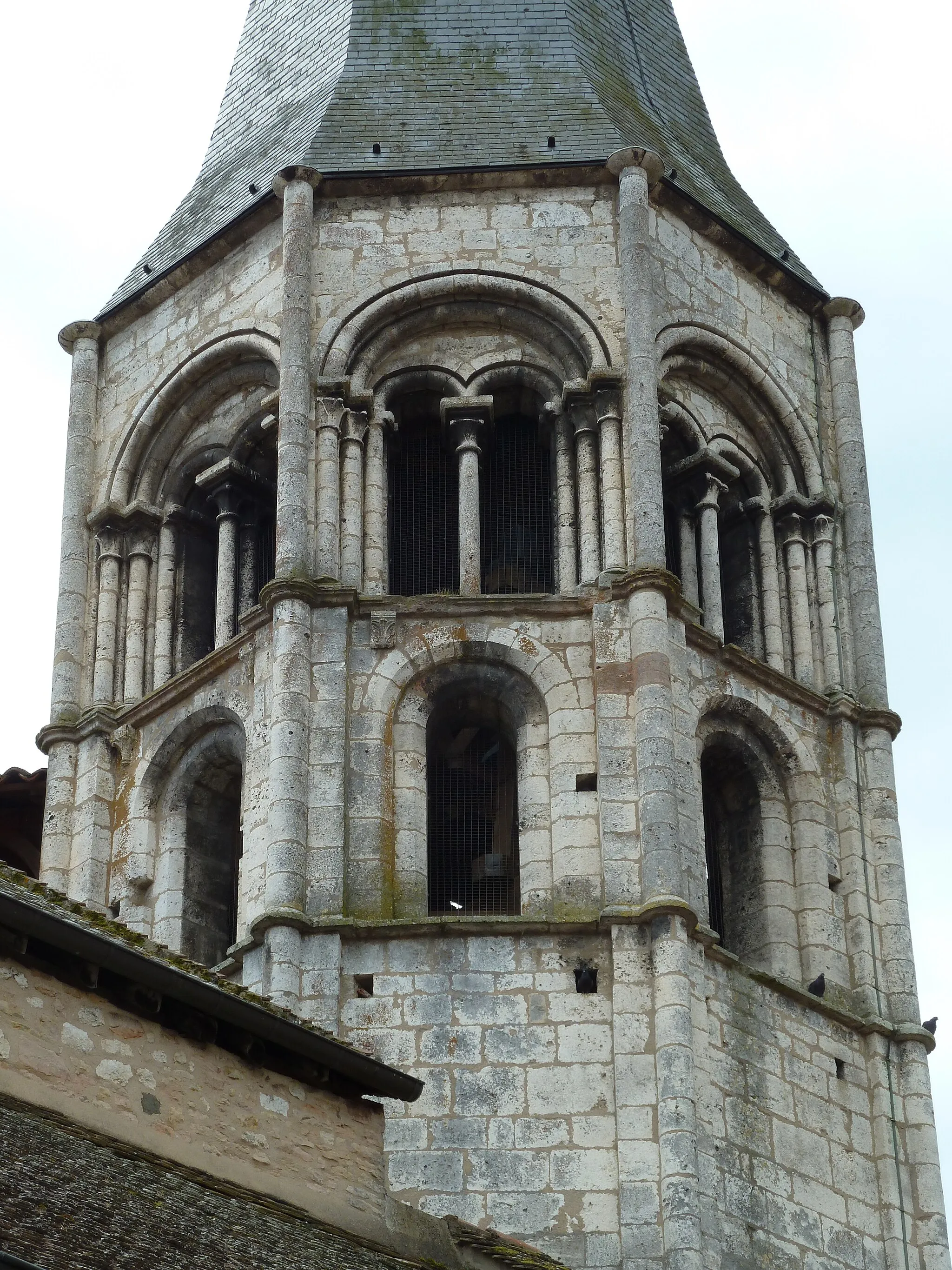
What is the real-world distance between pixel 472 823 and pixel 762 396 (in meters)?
5.45

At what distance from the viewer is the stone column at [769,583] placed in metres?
26.8

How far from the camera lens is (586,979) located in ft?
76.2

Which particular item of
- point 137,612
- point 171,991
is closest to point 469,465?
point 137,612

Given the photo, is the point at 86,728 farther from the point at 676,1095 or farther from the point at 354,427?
the point at 676,1095

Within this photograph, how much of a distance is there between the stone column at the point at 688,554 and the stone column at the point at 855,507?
5.06ft

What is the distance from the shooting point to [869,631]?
2723 centimetres

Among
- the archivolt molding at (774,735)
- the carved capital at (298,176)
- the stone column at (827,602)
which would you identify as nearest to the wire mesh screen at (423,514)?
the carved capital at (298,176)

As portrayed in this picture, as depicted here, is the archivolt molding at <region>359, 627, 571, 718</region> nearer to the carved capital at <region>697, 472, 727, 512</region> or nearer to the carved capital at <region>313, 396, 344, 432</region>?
the carved capital at <region>313, 396, 344, 432</region>

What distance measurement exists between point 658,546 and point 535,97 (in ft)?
17.9

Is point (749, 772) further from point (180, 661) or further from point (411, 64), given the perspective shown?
point (411, 64)

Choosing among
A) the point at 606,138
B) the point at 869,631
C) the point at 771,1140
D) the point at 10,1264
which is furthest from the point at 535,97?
the point at 10,1264

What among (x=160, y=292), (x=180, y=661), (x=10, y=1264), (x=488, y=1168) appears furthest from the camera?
(x=160, y=292)

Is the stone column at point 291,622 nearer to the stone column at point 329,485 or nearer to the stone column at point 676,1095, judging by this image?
the stone column at point 329,485

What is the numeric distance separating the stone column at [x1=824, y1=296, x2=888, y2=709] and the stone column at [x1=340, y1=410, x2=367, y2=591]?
4596 millimetres
